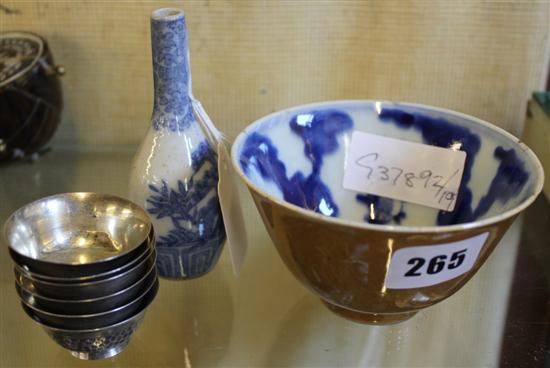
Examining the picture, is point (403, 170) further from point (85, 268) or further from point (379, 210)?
point (85, 268)

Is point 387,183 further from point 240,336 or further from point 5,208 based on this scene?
point 5,208

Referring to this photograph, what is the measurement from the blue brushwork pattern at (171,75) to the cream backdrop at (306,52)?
16cm

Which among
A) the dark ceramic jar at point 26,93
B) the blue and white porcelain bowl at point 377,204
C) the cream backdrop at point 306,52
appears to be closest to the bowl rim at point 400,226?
the blue and white porcelain bowl at point 377,204

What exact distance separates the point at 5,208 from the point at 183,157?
0.23 metres

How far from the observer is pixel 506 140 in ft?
1.61

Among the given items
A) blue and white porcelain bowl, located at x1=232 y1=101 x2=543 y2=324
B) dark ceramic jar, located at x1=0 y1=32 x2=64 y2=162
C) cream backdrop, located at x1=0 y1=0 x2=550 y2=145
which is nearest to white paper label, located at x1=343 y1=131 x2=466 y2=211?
blue and white porcelain bowl, located at x1=232 y1=101 x2=543 y2=324

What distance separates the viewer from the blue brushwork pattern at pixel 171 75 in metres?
0.46

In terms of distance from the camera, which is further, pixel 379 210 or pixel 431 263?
pixel 379 210

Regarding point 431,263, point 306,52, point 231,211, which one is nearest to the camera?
point 431,263

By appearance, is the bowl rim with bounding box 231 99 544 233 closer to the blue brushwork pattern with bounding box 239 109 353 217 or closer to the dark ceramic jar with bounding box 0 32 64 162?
the blue brushwork pattern with bounding box 239 109 353 217

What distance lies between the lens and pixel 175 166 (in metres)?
0.48

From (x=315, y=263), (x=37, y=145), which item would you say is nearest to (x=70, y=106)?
(x=37, y=145)

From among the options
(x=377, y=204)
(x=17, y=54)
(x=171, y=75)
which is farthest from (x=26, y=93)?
(x=377, y=204)

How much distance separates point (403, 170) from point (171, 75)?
21cm
